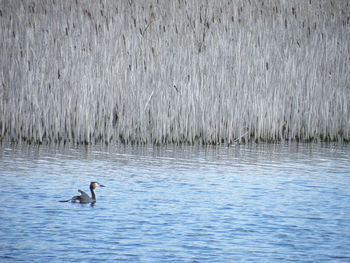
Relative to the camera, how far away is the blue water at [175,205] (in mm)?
5449

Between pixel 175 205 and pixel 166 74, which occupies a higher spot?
pixel 166 74

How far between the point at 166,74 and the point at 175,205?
419 centimetres

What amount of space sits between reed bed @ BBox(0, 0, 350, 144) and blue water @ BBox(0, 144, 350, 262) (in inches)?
17.6

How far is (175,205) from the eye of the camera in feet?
22.7

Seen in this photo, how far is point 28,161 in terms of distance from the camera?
30.1 ft

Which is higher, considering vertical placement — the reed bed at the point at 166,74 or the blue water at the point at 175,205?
the reed bed at the point at 166,74

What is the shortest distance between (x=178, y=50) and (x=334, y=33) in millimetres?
2591

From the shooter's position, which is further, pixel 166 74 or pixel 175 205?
pixel 166 74

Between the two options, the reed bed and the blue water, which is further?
the reed bed

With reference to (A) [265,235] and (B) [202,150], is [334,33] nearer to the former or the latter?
(B) [202,150]

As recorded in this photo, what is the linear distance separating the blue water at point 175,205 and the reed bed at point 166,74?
1.47 ft

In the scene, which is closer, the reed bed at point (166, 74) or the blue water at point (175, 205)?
the blue water at point (175, 205)

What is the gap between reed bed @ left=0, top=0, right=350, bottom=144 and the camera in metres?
10.6

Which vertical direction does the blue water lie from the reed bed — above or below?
below
